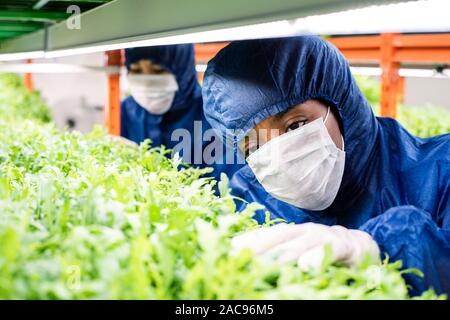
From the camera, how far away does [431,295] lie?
3.80 feet

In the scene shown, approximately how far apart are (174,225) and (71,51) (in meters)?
1.67

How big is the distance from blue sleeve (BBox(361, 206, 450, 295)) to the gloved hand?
0.05 m

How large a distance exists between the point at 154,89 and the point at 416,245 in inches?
95.2

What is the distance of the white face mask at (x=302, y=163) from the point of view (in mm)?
1840

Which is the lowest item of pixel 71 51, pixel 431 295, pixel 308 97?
pixel 431 295

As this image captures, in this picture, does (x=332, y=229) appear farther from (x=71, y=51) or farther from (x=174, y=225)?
(x=71, y=51)

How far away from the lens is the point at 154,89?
3531 millimetres

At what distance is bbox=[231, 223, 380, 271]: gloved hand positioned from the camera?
115 cm

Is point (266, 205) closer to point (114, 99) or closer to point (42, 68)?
point (42, 68)

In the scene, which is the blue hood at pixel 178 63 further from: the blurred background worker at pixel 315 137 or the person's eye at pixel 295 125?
the person's eye at pixel 295 125

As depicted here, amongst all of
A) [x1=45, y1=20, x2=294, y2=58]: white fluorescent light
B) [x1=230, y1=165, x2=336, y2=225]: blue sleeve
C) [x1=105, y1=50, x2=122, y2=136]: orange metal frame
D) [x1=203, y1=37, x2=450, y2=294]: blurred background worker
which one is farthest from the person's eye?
[x1=105, y1=50, x2=122, y2=136]: orange metal frame

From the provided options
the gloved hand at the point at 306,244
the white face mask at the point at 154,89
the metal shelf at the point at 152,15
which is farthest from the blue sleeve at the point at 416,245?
the white face mask at the point at 154,89

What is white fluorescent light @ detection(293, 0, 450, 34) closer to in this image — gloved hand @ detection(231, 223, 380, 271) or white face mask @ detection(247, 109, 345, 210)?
gloved hand @ detection(231, 223, 380, 271)
